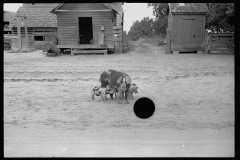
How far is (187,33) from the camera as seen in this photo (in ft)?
65.9

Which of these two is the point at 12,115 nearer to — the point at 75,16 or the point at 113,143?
the point at 113,143

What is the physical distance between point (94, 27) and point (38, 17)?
921 centimetres

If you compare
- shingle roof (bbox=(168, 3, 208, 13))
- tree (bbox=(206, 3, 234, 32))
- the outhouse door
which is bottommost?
the outhouse door

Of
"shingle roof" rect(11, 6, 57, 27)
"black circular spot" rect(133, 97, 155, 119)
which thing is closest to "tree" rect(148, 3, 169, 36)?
"shingle roof" rect(11, 6, 57, 27)

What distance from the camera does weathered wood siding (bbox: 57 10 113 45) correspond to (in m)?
19.9

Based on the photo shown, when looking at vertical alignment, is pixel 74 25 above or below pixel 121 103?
above

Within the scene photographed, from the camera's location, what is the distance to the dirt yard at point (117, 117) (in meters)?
4.82

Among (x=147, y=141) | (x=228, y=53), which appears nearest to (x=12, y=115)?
(x=147, y=141)

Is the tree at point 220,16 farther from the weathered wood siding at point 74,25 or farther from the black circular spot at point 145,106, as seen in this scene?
the black circular spot at point 145,106

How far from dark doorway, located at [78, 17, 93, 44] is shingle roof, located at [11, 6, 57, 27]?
326 cm

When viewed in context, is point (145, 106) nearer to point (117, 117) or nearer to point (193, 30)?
point (117, 117)

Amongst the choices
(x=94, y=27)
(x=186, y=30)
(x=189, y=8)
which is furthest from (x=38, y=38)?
(x=189, y=8)

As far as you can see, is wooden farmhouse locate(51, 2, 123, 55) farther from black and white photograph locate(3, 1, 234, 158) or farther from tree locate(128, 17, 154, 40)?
tree locate(128, 17, 154, 40)

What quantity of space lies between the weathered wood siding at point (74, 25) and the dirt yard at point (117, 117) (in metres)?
7.99
